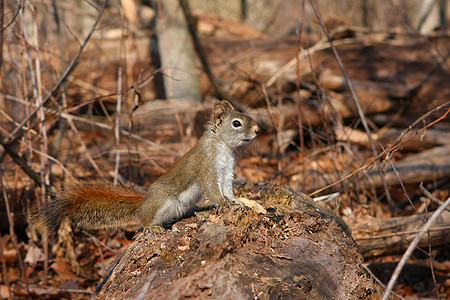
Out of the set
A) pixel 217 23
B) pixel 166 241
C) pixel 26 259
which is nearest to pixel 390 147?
pixel 166 241

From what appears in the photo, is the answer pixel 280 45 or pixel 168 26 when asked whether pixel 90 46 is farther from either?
pixel 280 45

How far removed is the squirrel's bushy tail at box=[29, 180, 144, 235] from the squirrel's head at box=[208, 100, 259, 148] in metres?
0.62

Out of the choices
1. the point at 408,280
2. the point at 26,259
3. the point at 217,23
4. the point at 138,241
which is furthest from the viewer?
the point at 217,23

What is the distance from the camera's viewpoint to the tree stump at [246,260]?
163 centimetres

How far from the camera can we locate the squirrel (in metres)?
2.30

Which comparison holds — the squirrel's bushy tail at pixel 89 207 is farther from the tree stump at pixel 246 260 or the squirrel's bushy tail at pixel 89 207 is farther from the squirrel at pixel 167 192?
the tree stump at pixel 246 260

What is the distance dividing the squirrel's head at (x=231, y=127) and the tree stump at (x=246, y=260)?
45 centimetres

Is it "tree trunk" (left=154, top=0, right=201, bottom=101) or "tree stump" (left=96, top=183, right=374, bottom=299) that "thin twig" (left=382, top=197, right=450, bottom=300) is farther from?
"tree trunk" (left=154, top=0, right=201, bottom=101)

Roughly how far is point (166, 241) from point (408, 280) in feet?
7.12

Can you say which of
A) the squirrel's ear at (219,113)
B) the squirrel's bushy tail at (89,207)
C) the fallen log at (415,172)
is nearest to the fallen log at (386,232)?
the fallen log at (415,172)

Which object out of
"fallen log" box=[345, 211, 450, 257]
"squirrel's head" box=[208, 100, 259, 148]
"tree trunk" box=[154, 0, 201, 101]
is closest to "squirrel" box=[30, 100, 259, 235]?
"squirrel's head" box=[208, 100, 259, 148]

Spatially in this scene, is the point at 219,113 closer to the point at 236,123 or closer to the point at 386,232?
the point at 236,123

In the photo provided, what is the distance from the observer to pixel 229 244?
5.75 ft

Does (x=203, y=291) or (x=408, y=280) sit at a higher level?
(x=203, y=291)
